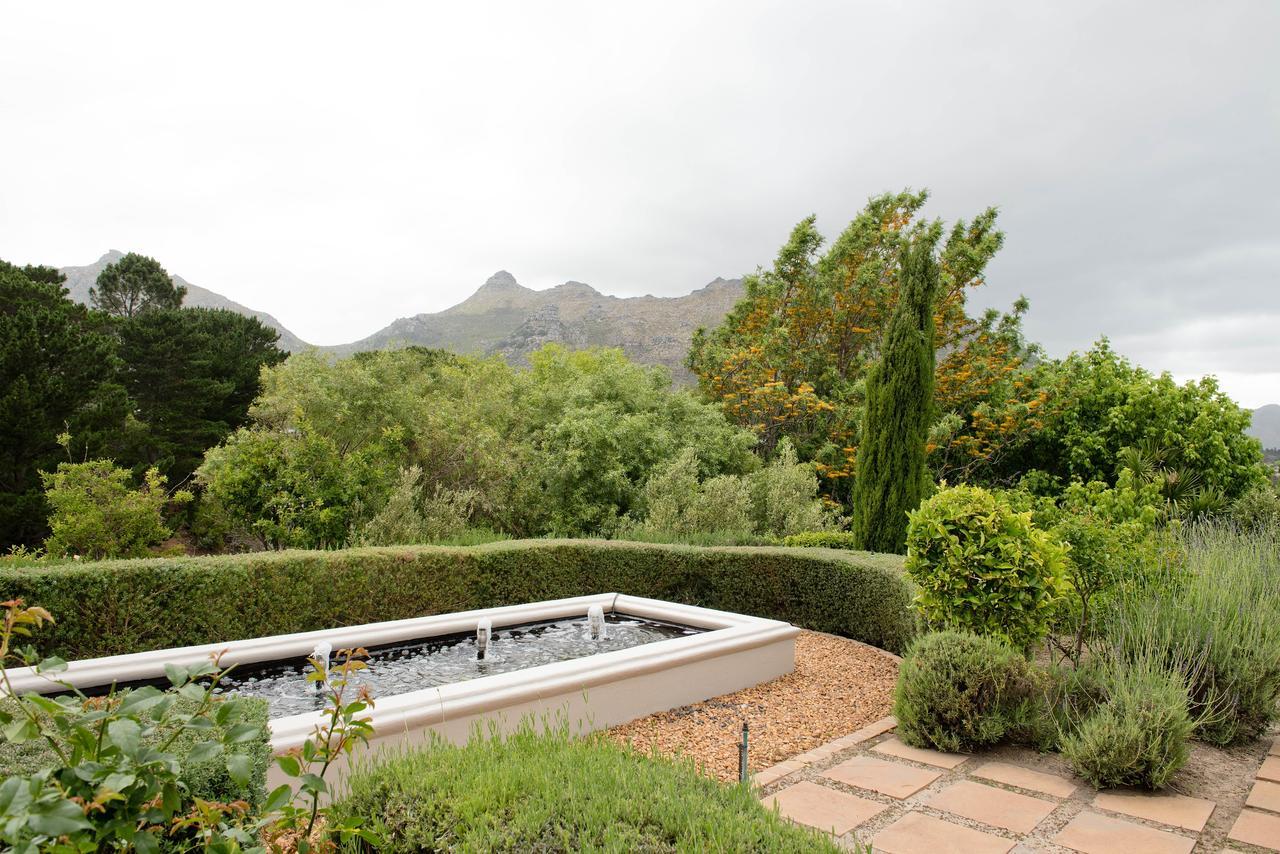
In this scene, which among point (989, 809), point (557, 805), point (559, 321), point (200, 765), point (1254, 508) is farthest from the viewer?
point (559, 321)

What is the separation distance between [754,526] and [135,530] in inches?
335

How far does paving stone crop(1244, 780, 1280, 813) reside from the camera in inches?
122

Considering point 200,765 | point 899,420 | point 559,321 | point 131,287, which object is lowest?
point 200,765

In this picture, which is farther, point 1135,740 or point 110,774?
point 1135,740

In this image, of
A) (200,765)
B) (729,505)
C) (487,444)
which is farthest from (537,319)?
(200,765)

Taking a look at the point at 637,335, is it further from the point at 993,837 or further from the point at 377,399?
the point at 993,837

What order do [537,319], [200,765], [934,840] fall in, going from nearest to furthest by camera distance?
[200,765] < [934,840] < [537,319]

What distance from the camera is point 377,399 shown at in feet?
40.2

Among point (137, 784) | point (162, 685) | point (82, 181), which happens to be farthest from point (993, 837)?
point (82, 181)

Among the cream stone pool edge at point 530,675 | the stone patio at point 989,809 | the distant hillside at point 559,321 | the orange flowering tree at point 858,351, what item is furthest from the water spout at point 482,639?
the distant hillside at point 559,321

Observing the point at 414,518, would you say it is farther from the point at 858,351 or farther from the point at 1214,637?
the point at 858,351

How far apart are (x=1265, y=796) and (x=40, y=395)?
74.6 feet

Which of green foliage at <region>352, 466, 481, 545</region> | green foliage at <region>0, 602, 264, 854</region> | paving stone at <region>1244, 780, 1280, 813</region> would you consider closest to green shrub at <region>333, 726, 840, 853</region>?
green foliage at <region>0, 602, 264, 854</region>

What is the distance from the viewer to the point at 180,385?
22688mm
